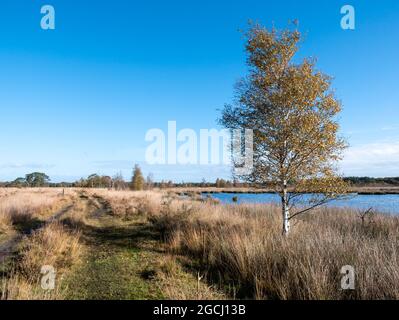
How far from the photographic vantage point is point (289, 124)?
1102 cm

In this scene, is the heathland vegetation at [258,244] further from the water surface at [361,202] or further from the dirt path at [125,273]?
the water surface at [361,202]

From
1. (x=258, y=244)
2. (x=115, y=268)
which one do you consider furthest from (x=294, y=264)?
(x=115, y=268)

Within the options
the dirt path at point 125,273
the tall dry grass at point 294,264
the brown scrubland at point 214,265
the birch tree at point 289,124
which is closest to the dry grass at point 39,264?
the brown scrubland at point 214,265

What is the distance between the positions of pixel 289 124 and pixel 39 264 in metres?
8.73

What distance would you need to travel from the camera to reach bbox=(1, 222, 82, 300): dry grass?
5629 millimetres

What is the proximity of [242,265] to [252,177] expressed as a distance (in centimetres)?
422

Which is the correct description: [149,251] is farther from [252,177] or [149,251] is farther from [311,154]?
[311,154]

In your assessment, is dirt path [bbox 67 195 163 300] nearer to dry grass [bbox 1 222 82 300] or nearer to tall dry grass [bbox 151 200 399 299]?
dry grass [bbox 1 222 82 300]

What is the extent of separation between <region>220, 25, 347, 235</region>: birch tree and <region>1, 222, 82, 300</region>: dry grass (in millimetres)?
6642

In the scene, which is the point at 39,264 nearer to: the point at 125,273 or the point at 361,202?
the point at 125,273

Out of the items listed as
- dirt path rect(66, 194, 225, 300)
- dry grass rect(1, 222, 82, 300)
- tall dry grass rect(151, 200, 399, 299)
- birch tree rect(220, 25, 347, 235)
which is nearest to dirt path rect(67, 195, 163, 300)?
dirt path rect(66, 194, 225, 300)

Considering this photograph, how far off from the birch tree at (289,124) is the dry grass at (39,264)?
664 centimetres

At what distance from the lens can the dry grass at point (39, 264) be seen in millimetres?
5629
